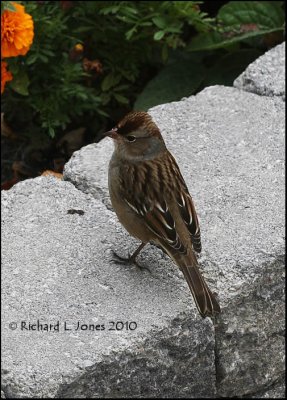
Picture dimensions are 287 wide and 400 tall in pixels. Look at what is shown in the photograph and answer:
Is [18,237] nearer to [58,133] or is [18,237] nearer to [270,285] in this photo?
[270,285]

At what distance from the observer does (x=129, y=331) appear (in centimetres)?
336

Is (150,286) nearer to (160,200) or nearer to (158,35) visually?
(160,200)

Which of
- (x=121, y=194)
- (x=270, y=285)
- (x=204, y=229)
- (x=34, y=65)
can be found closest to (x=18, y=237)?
(x=121, y=194)

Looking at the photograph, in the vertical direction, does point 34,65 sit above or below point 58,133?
above

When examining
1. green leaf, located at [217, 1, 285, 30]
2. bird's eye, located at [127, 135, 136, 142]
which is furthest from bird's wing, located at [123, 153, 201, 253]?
green leaf, located at [217, 1, 285, 30]

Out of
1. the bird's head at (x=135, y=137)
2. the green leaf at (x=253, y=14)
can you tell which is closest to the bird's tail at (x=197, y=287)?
the bird's head at (x=135, y=137)

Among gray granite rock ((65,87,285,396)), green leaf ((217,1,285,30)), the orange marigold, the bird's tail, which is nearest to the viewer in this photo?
the bird's tail

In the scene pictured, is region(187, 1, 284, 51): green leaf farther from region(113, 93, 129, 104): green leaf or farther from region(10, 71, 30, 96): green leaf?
region(10, 71, 30, 96): green leaf

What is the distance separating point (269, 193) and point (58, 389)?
4.59 ft

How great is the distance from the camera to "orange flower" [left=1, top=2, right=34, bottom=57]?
445cm

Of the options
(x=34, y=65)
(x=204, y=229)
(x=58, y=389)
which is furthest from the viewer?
(x=34, y=65)

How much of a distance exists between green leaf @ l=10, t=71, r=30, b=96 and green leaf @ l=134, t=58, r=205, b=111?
63 cm

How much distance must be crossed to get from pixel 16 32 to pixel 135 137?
100 cm

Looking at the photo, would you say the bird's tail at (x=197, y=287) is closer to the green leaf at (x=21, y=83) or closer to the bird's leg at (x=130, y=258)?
the bird's leg at (x=130, y=258)
